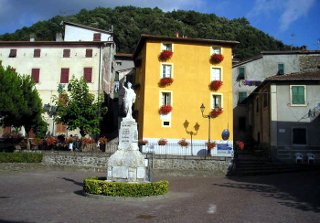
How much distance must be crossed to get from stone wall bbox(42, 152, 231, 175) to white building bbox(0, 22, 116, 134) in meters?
12.9

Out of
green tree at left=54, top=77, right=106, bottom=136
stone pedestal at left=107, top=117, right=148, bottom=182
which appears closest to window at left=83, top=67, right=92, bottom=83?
green tree at left=54, top=77, right=106, bottom=136

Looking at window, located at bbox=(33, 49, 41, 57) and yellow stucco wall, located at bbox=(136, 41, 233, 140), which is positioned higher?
window, located at bbox=(33, 49, 41, 57)

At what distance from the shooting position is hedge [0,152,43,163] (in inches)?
976

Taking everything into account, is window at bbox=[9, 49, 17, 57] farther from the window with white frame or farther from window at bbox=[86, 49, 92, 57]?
the window with white frame

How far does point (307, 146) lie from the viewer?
2980 cm

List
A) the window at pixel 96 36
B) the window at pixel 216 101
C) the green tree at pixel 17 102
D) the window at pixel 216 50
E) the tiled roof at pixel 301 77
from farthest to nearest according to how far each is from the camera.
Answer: the window at pixel 96 36 < the window at pixel 216 50 < the window at pixel 216 101 < the tiled roof at pixel 301 77 < the green tree at pixel 17 102

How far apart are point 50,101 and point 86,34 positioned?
36.5ft

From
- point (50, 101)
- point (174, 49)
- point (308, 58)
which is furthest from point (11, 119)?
point (308, 58)

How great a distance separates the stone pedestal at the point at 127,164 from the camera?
49.5ft

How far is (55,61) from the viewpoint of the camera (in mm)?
38500

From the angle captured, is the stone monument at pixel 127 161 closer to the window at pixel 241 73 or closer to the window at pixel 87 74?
the window at pixel 87 74

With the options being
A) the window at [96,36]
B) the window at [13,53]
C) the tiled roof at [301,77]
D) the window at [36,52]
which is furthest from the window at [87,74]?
the tiled roof at [301,77]

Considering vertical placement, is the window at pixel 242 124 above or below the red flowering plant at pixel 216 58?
below

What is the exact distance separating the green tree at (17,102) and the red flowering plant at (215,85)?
1528 centimetres
